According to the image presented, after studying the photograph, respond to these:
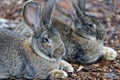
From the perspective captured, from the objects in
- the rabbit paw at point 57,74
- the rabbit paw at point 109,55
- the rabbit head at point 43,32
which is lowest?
the rabbit paw at point 57,74

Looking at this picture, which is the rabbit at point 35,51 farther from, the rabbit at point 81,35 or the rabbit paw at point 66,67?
the rabbit at point 81,35

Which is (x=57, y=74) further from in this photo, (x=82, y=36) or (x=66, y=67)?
(x=82, y=36)

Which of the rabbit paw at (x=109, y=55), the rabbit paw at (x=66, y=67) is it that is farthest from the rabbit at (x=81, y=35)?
the rabbit paw at (x=66, y=67)

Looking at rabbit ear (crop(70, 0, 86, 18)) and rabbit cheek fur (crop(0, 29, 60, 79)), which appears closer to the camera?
rabbit cheek fur (crop(0, 29, 60, 79))

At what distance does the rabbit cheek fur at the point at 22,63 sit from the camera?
22.7 feet

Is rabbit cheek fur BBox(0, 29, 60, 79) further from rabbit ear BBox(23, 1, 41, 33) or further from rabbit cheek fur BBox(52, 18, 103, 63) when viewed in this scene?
rabbit cheek fur BBox(52, 18, 103, 63)

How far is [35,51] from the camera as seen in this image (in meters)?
6.90

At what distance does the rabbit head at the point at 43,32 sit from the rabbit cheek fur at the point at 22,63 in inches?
4.8

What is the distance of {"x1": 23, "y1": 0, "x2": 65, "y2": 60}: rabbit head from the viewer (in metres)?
6.71

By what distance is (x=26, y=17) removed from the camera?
688 cm

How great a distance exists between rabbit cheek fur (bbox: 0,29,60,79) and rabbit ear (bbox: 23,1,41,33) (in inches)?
13.1

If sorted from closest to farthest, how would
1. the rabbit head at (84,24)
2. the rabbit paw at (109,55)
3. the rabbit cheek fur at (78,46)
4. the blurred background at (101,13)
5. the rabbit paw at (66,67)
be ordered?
the rabbit paw at (66,67) < the rabbit head at (84,24) < the rabbit cheek fur at (78,46) < the rabbit paw at (109,55) < the blurred background at (101,13)

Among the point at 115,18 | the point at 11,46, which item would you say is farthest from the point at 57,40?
the point at 115,18

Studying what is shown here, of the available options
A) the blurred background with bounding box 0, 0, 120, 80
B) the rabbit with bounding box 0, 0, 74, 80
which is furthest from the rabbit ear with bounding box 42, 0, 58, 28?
the blurred background with bounding box 0, 0, 120, 80
